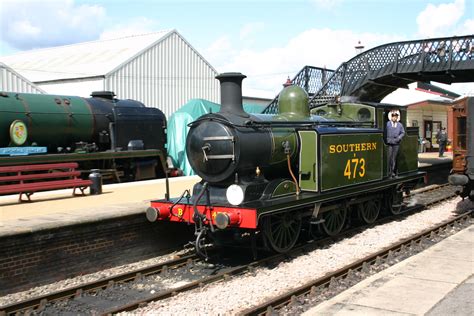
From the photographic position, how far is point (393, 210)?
11648mm

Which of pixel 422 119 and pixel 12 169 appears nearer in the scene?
pixel 12 169

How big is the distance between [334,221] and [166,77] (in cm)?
1797

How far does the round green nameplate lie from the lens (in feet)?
39.0

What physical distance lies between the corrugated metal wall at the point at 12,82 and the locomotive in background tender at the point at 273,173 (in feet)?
46.1

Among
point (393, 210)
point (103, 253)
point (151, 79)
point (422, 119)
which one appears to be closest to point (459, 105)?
point (393, 210)

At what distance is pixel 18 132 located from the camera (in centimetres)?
1203

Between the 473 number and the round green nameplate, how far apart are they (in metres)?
7.86

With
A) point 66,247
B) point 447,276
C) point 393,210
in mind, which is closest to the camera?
point 447,276

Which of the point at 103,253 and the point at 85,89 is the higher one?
the point at 85,89

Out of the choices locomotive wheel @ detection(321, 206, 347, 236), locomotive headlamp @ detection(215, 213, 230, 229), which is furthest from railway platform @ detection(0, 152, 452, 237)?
locomotive wheel @ detection(321, 206, 347, 236)

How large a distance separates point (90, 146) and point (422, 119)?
24708mm

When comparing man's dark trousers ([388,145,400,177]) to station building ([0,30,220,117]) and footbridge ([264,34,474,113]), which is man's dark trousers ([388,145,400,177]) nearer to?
footbridge ([264,34,474,113])

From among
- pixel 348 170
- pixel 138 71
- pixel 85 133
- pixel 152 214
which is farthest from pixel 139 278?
pixel 138 71

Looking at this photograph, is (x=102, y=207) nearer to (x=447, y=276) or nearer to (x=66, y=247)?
(x=66, y=247)
